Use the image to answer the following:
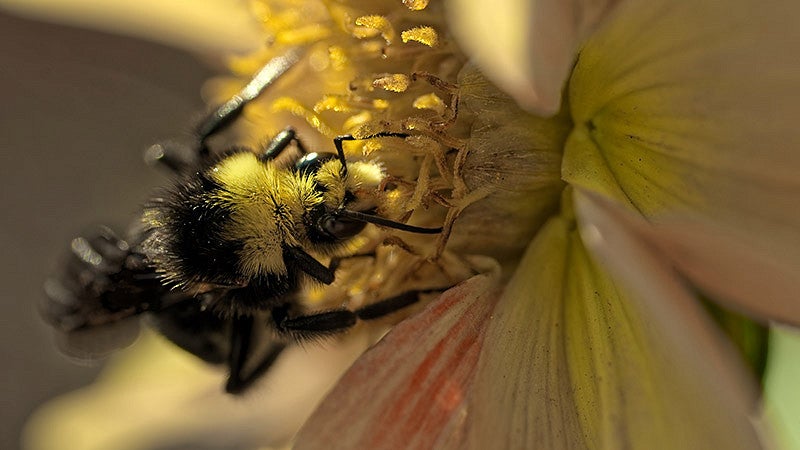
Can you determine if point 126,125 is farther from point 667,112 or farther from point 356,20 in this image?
point 667,112

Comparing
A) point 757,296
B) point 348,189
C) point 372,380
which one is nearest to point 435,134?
point 348,189

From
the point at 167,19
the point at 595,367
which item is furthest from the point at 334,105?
the point at 167,19

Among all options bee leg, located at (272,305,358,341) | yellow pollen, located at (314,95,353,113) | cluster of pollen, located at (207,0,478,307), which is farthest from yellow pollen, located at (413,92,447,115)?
bee leg, located at (272,305,358,341)

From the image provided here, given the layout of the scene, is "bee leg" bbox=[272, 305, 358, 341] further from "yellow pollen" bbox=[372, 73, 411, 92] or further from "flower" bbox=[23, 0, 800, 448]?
"yellow pollen" bbox=[372, 73, 411, 92]

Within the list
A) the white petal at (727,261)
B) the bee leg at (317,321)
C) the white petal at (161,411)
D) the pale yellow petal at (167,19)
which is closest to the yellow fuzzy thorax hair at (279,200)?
the bee leg at (317,321)

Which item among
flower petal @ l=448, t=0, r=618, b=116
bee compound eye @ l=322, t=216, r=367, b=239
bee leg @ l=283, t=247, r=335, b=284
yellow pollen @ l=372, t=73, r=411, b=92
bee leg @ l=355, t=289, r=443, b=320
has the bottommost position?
bee leg @ l=355, t=289, r=443, b=320

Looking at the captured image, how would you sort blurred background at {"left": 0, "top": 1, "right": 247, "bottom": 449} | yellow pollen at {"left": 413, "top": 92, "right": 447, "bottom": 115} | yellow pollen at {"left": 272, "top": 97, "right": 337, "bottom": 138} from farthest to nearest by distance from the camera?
1. blurred background at {"left": 0, "top": 1, "right": 247, "bottom": 449}
2. yellow pollen at {"left": 272, "top": 97, "right": 337, "bottom": 138}
3. yellow pollen at {"left": 413, "top": 92, "right": 447, "bottom": 115}

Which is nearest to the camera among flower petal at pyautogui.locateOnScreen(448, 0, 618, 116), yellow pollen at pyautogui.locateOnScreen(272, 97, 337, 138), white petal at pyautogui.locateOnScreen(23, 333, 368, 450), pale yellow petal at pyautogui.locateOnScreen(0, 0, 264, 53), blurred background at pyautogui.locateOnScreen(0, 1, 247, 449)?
flower petal at pyautogui.locateOnScreen(448, 0, 618, 116)

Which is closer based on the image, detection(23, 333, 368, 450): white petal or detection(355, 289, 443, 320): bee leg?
detection(355, 289, 443, 320): bee leg
